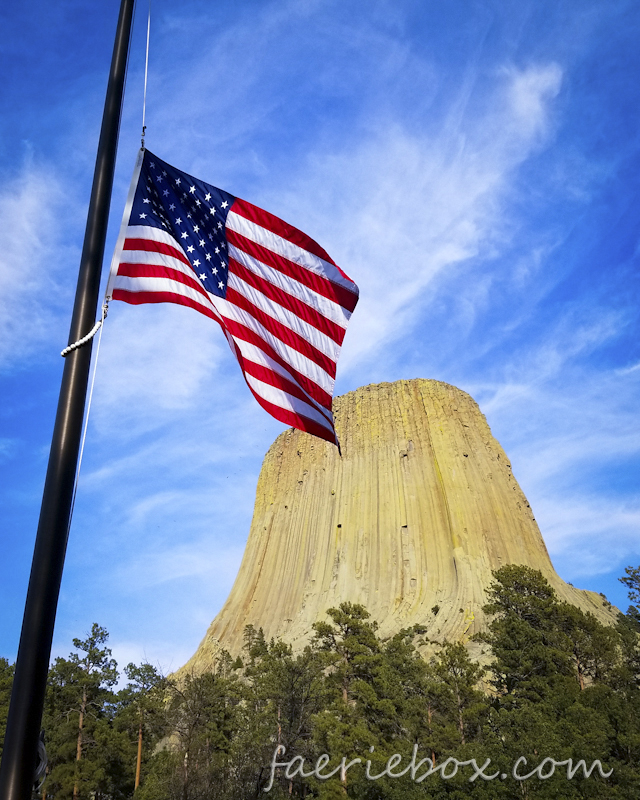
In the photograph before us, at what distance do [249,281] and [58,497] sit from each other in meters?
3.48

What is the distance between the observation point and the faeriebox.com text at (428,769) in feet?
65.9

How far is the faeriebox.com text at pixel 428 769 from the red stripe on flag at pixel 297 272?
18.3 m

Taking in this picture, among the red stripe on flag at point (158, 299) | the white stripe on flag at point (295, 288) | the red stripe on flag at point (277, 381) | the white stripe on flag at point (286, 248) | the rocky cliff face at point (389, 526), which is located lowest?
the red stripe on flag at point (277, 381)

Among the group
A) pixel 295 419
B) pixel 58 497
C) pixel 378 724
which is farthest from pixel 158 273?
pixel 378 724

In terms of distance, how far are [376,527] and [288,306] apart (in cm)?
5933

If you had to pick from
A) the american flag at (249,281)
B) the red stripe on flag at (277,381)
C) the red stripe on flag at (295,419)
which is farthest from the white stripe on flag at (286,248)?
the red stripe on flag at (295,419)

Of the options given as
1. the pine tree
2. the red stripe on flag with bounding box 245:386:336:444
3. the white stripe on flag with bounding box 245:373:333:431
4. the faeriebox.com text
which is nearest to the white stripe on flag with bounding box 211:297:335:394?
the white stripe on flag with bounding box 245:373:333:431

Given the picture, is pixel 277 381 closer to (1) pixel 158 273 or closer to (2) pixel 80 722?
(1) pixel 158 273

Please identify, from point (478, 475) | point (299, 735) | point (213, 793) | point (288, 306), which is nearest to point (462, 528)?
point (478, 475)

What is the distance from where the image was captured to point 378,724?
27.2 m

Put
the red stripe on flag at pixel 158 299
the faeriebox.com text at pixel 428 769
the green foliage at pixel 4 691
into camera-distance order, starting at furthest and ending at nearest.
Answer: the green foliage at pixel 4 691 → the faeriebox.com text at pixel 428 769 → the red stripe on flag at pixel 158 299

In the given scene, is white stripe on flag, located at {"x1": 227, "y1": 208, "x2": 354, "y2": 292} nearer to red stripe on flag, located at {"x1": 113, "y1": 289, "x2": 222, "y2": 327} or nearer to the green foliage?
red stripe on flag, located at {"x1": 113, "y1": 289, "x2": 222, "y2": 327}

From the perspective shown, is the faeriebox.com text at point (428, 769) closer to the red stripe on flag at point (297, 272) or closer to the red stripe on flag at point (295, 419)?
the red stripe on flag at point (295, 419)

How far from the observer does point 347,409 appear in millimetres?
74625
